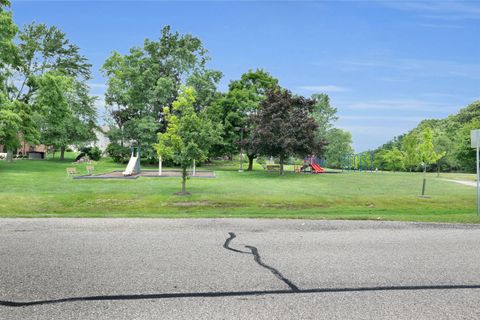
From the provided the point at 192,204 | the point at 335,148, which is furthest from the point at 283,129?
the point at 335,148

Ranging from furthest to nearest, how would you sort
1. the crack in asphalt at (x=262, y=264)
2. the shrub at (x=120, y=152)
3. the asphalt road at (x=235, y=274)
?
the shrub at (x=120, y=152) < the crack in asphalt at (x=262, y=264) < the asphalt road at (x=235, y=274)

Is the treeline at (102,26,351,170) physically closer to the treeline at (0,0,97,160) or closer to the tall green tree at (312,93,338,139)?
the treeline at (0,0,97,160)

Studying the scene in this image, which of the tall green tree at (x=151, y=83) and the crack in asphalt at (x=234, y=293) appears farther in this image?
the tall green tree at (x=151, y=83)

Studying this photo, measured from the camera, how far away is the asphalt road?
4.16 metres

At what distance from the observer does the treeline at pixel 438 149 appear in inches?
816

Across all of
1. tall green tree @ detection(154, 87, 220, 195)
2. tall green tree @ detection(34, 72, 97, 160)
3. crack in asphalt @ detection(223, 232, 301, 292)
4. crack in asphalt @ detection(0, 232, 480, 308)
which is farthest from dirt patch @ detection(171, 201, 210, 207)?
tall green tree @ detection(34, 72, 97, 160)

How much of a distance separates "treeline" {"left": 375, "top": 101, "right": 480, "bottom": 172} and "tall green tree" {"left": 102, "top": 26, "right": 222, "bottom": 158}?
1067 inches

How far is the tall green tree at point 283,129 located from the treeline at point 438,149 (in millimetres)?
7421

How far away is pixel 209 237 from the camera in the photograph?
825 cm

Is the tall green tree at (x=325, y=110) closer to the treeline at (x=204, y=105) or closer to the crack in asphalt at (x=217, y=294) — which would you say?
the treeline at (x=204, y=105)

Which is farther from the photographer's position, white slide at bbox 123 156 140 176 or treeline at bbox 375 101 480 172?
white slide at bbox 123 156 140 176

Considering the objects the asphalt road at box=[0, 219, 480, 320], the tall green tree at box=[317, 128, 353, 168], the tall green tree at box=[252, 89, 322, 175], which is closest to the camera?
the asphalt road at box=[0, 219, 480, 320]

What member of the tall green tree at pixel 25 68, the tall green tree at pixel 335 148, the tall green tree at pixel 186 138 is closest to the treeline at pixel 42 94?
the tall green tree at pixel 25 68

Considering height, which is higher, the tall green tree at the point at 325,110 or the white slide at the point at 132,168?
the tall green tree at the point at 325,110
